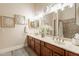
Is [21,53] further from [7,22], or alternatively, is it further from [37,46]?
[7,22]

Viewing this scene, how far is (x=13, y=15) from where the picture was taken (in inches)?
80.4

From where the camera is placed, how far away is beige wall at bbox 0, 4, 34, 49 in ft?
6.57

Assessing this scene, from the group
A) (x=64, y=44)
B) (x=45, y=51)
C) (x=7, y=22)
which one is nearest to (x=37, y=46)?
(x=45, y=51)

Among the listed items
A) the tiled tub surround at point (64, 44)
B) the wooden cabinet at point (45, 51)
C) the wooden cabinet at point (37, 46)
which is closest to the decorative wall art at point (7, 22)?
the tiled tub surround at point (64, 44)

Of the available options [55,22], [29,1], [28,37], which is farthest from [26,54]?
[29,1]

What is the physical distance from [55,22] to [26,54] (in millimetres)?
799

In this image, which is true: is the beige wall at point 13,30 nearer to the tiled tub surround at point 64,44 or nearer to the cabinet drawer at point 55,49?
the tiled tub surround at point 64,44

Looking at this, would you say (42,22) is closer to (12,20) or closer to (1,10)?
(12,20)

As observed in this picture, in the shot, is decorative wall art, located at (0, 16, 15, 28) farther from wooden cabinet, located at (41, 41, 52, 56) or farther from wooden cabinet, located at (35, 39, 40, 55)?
wooden cabinet, located at (41, 41, 52, 56)

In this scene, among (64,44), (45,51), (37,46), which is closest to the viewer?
(64,44)

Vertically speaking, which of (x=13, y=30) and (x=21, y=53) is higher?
(x=13, y=30)

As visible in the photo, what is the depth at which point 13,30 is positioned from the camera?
2072 millimetres

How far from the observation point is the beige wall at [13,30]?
2002 mm

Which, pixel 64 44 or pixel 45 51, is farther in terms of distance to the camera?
pixel 45 51
